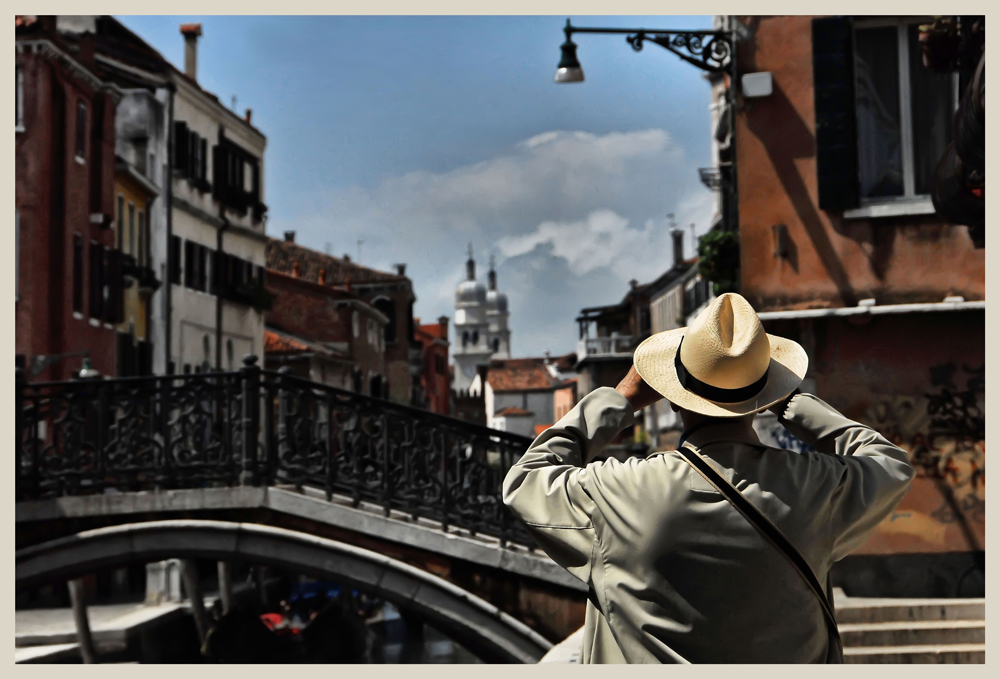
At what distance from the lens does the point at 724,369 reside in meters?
2.76

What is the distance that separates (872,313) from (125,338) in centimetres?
1838

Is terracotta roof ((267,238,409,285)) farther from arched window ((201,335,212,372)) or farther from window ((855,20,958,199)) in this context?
window ((855,20,958,199))

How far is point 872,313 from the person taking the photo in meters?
Result: 11.1

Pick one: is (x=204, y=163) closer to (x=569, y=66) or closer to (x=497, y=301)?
(x=569, y=66)

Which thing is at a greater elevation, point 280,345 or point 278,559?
point 280,345

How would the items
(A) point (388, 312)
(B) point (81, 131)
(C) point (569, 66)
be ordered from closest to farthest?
1. (C) point (569, 66)
2. (B) point (81, 131)
3. (A) point (388, 312)

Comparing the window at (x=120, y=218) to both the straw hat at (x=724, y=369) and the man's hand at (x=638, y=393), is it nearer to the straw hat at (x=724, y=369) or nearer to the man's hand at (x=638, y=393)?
the man's hand at (x=638, y=393)

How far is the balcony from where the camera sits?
187ft

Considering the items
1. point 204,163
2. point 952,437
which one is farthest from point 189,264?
point 952,437

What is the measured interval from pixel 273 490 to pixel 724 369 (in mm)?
7738

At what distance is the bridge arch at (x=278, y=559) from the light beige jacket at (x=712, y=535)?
711 centimetres

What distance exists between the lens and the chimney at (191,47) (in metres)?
35.1

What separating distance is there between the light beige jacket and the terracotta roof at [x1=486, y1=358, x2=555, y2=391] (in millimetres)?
113618

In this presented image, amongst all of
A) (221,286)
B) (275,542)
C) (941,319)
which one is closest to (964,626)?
(941,319)
